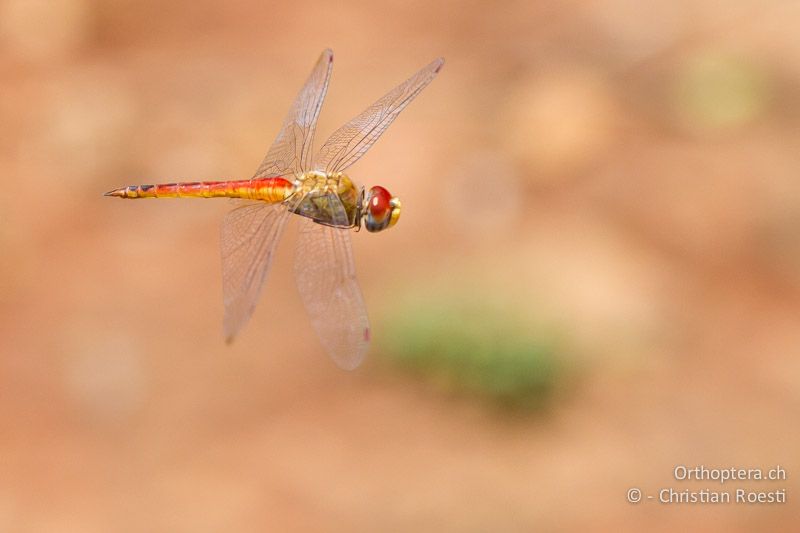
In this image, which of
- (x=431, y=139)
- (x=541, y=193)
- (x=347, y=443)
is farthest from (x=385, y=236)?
(x=347, y=443)

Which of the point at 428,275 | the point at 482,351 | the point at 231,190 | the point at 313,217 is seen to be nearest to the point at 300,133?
the point at 231,190

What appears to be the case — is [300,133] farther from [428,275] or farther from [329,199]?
[428,275]

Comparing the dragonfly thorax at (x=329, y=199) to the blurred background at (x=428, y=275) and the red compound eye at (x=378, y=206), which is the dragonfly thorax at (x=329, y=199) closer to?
the red compound eye at (x=378, y=206)

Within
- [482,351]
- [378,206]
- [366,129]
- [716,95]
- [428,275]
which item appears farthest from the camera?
[716,95]

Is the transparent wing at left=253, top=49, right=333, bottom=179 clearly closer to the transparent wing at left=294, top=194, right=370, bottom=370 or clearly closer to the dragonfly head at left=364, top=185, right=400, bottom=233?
the transparent wing at left=294, top=194, right=370, bottom=370

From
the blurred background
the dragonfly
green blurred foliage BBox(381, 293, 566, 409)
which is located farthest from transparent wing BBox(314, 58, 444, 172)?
green blurred foliage BBox(381, 293, 566, 409)

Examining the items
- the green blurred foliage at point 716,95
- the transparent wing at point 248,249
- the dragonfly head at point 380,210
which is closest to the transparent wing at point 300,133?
the transparent wing at point 248,249
